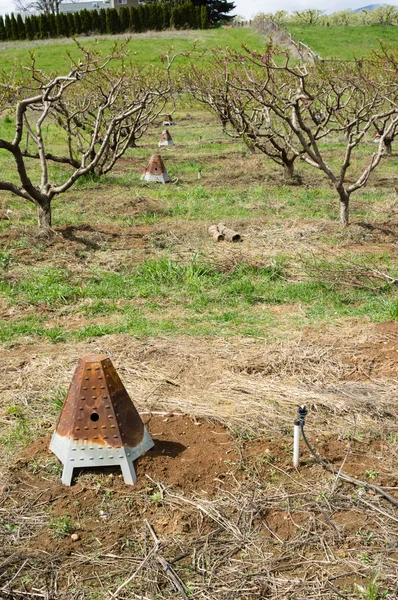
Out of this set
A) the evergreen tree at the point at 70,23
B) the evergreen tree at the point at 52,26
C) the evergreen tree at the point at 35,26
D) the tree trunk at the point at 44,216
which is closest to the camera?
the tree trunk at the point at 44,216

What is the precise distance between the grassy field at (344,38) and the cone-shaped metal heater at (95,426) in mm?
37929

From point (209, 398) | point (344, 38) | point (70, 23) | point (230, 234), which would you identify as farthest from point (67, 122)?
point (70, 23)

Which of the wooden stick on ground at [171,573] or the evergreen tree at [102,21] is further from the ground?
the evergreen tree at [102,21]

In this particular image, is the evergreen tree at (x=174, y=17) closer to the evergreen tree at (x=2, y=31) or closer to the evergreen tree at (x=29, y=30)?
the evergreen tree at (x=29, y=30)

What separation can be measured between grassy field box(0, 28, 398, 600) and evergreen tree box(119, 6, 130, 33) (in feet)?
147

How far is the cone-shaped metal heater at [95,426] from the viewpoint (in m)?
3.31

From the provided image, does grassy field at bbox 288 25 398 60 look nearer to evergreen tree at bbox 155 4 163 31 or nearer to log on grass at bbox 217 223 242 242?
evergreen tree at bbox 155 4 163 31

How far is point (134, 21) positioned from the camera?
49219mm

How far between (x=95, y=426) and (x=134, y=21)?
5202 centimetres

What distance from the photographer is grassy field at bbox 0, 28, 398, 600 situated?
2.82 m

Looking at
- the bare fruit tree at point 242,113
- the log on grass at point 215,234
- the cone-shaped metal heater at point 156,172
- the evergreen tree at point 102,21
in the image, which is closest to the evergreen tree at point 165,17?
the evergreen tree at point 102,21

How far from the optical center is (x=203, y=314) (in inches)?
235

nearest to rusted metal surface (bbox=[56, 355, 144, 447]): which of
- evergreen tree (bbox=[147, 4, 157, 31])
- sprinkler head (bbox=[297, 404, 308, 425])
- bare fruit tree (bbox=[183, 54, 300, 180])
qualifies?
sprinkler head (bbox=[297, 404, 308, 425])

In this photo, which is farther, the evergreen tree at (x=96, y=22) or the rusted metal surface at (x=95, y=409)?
Result: the evergreen tree at (x=96, y=22)
